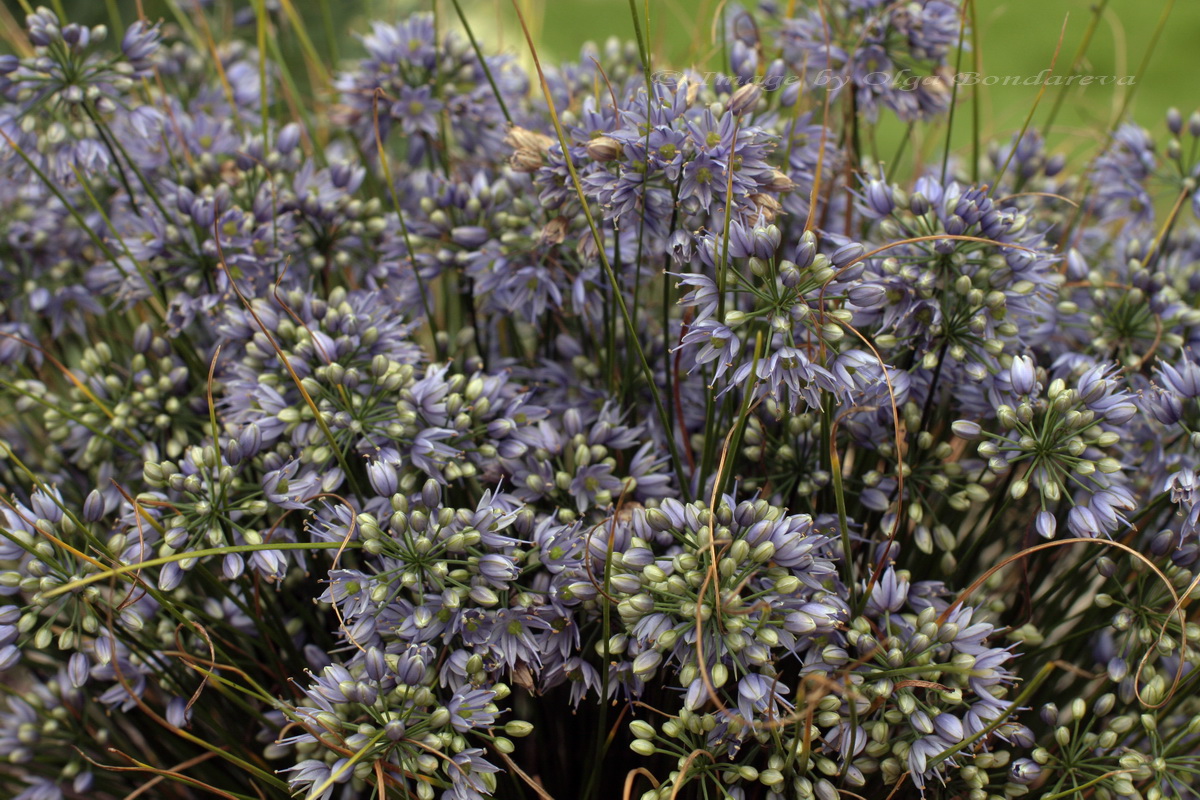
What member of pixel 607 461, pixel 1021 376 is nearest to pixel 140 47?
pixel 607 461

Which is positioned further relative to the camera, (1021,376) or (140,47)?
(140,47)

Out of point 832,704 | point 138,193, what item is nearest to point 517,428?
point 832,704

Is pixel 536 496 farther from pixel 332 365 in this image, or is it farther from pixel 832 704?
pixel 832 704

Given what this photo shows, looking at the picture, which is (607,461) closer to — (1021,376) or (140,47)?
(1021,376)

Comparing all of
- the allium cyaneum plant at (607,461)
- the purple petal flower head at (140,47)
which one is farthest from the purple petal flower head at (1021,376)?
the purple petal flower head at (140,47)

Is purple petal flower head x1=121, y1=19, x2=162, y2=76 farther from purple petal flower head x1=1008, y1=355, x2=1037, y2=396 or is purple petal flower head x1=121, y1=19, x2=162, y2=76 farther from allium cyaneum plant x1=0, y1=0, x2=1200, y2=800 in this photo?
purple petal flower head x1=1008, y1=355, x2=1037, y2=396

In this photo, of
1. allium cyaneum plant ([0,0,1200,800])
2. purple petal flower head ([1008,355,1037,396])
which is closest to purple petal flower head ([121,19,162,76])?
allium cyaneum plant ([0,0,1200,800])

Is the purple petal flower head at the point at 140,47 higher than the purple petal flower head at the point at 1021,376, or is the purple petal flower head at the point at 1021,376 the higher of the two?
the purple petal flower head at the point at 140,47

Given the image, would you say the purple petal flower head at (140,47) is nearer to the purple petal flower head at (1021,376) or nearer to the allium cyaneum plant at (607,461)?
the allium cyaneum plant at (607,461)
